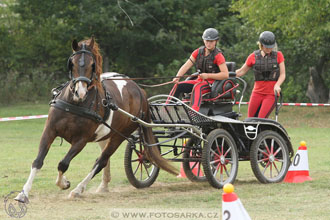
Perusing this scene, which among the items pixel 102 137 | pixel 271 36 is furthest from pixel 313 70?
pixel 102 137

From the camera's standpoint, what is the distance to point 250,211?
689 centimetres

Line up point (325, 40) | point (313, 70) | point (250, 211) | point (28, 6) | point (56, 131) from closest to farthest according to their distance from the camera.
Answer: point (250, 211), point (56, 131), point (325, 40), point (313, 70), point (28, 6)

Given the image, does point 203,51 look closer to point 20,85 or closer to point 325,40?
point 325,40

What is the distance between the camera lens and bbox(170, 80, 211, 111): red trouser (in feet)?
28.7

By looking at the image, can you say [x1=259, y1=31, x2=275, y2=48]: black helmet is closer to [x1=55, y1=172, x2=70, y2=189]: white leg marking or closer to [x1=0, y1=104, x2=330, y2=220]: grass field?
[x1=0, y1=104, x2=330, y2=220]: grass field

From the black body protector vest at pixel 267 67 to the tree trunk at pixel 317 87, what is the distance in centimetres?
1772

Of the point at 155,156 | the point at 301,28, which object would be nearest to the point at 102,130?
the point at 155,156

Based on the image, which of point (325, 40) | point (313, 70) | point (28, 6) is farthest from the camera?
point (28, 6)

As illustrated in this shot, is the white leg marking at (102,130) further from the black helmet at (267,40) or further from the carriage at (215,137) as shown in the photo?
the black helmet at (267,40)

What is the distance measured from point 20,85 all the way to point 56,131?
23017mm

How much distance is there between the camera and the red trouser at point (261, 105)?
952cm

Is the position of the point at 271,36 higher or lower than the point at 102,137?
higher

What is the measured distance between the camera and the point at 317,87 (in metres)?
26.7

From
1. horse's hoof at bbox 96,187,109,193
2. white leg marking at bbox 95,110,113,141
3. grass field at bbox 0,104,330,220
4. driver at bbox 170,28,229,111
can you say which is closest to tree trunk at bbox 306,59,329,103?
grass field at bbox 0,104,330,220
